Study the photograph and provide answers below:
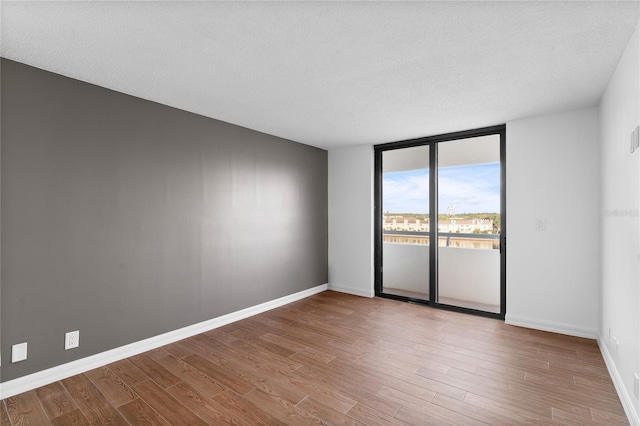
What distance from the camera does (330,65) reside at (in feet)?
7.93

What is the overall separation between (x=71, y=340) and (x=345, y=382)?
2.29 m

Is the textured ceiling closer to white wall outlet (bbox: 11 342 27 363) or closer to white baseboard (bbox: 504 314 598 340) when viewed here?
white wall outlet (bbox: 11 342 27 363)

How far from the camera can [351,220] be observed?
5.31 meters

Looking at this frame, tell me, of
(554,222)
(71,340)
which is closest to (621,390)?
(554,222)

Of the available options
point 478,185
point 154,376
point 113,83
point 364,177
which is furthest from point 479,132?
point 154,376

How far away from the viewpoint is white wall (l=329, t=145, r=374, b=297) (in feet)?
16.8

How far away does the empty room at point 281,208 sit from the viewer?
2016mm

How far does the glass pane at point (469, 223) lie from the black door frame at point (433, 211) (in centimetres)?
15

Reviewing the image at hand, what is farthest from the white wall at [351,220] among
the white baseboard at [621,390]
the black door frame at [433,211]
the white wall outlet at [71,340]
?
the white wall outlet at [71,340]

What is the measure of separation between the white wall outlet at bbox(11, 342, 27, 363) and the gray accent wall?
0.04 metres

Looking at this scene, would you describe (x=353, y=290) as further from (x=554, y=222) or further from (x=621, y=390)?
(x=621, y=390)

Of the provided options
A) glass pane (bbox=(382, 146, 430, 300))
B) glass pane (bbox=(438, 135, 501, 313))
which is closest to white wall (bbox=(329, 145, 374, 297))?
glass pane (bbox=(382, 146, 430, 300))

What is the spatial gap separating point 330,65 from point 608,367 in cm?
339

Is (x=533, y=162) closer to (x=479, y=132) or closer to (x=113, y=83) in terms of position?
(x=479, y=132)
